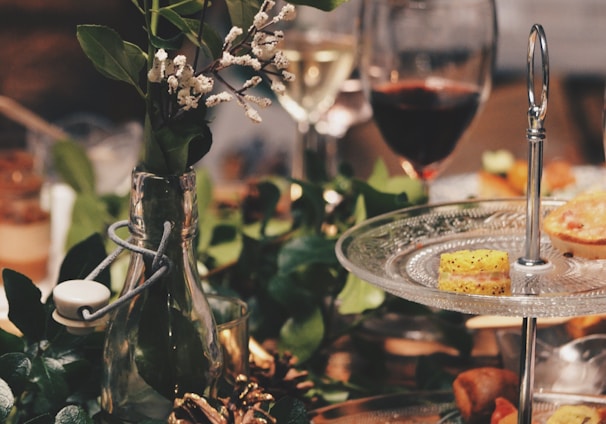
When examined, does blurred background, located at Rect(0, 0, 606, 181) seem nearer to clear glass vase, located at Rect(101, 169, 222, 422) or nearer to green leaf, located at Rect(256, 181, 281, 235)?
green leaf, located at Rect(256, 181, 281, 235)

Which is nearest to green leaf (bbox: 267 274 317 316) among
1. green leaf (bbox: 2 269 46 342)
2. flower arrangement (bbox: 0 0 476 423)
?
flower arrangement (bbox: 0 0 476 423)

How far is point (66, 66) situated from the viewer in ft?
11.6

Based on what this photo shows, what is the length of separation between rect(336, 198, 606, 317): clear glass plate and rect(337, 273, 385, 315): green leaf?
0.32 ft

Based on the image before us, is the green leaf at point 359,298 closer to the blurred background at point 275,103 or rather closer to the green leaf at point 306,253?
the green leaf at point 306,253

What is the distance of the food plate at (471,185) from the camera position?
1.36 metres

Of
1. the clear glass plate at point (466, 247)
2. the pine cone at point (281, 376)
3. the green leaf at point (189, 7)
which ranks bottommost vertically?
the pine cone at point (281, 376)

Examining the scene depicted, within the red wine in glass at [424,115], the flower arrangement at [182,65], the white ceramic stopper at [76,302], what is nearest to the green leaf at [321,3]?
the flower arrangement at [182,65]

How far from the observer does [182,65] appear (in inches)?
23.6

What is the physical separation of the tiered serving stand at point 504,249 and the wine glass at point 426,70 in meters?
0.33

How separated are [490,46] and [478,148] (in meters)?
1.50

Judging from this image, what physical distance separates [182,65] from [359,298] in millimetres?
350

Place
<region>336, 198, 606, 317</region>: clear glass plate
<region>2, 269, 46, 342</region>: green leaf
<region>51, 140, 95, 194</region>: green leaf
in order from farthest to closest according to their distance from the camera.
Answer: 1. <region>51, 140, 95, 194</region>: green leaf
2. <region>2, 269, 46, 342</region>: green leaf
3. <region>336, 198, 606, 317</region>: clear glass plate

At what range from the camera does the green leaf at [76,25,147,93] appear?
2.06 ft

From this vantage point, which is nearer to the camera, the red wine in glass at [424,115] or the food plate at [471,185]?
the red wine in glass at [424,115]
